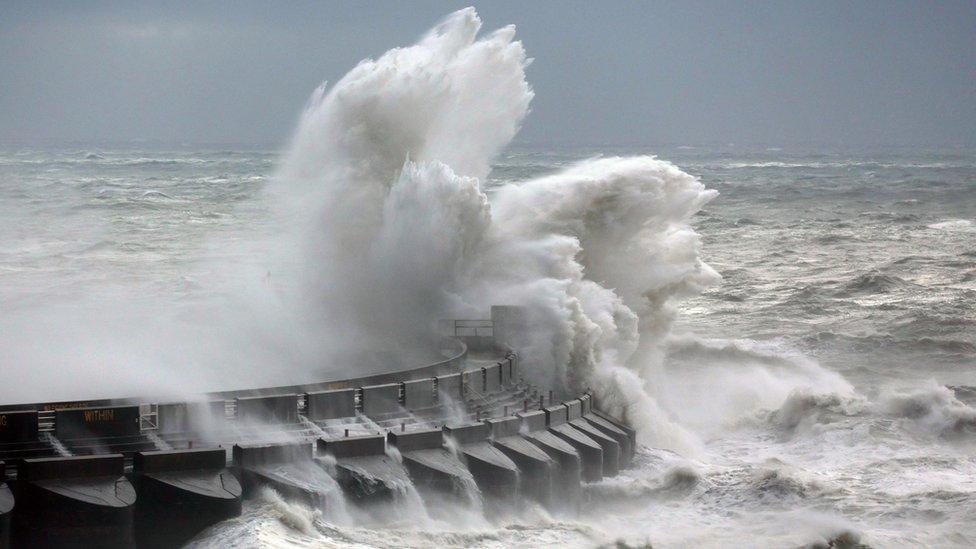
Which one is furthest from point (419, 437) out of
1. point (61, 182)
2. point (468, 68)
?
point (61, 182)

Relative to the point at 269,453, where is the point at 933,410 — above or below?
below

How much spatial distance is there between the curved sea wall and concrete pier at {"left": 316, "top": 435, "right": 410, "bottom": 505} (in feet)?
0.06

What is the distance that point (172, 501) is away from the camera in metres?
16.1

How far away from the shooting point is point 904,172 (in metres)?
140

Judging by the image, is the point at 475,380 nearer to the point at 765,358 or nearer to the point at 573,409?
the point at 573,409

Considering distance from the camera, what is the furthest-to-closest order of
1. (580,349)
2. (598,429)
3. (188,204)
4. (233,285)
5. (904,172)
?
(904,172) → (188,204) → (233,285) → (580,349) → (598,429)

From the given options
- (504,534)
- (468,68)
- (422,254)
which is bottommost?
(504,534)

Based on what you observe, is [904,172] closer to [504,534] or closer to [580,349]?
[580,349]

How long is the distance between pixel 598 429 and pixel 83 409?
960 centimetres

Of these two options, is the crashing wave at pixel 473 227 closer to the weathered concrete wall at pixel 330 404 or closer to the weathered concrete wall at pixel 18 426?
the weathered concrete wall at pixel 330 404

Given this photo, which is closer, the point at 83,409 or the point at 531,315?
the point at 83,409

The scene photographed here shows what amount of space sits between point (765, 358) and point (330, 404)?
19.9 metres

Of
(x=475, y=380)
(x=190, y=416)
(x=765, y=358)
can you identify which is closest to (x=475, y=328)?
(x=475, y=380)

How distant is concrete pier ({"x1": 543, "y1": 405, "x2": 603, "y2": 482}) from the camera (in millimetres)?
22078
